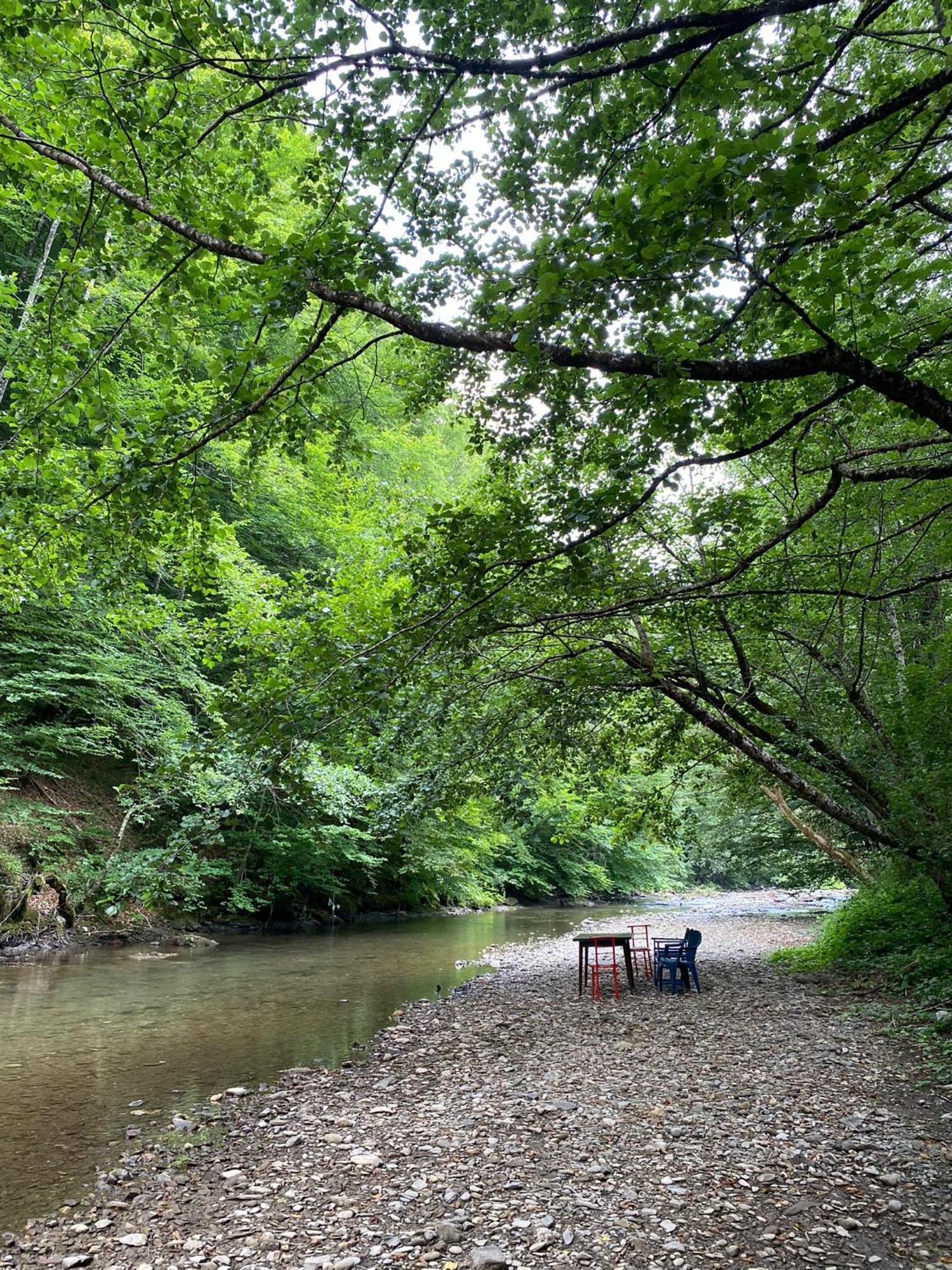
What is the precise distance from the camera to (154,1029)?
8.67 m

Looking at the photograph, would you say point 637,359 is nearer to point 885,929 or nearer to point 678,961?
point 678,961

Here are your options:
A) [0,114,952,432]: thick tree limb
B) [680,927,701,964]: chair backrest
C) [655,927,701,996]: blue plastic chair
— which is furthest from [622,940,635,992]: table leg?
[0,114,952,432]: thick tree limb

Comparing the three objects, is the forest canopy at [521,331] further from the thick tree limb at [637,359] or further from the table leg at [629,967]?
the table leg at [629,967]

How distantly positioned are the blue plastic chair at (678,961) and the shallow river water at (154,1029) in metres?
1.52

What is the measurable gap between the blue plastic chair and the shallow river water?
4.99 feet

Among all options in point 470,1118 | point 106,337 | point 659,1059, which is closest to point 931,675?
point 659,1059

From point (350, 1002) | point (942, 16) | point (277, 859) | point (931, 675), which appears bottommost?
point (350, 1002)

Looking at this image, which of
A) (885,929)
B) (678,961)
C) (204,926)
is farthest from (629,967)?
(204,926)

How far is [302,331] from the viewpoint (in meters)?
4.40

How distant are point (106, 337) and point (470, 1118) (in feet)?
20.8

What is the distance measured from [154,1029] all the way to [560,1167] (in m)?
6.19

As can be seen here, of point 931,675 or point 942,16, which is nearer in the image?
point 942,16

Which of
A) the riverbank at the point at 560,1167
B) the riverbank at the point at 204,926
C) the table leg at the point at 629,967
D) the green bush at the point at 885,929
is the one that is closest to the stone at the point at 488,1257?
the riverbank at the point at 560,1167

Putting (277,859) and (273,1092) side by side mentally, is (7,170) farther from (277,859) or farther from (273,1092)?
(277,859)
